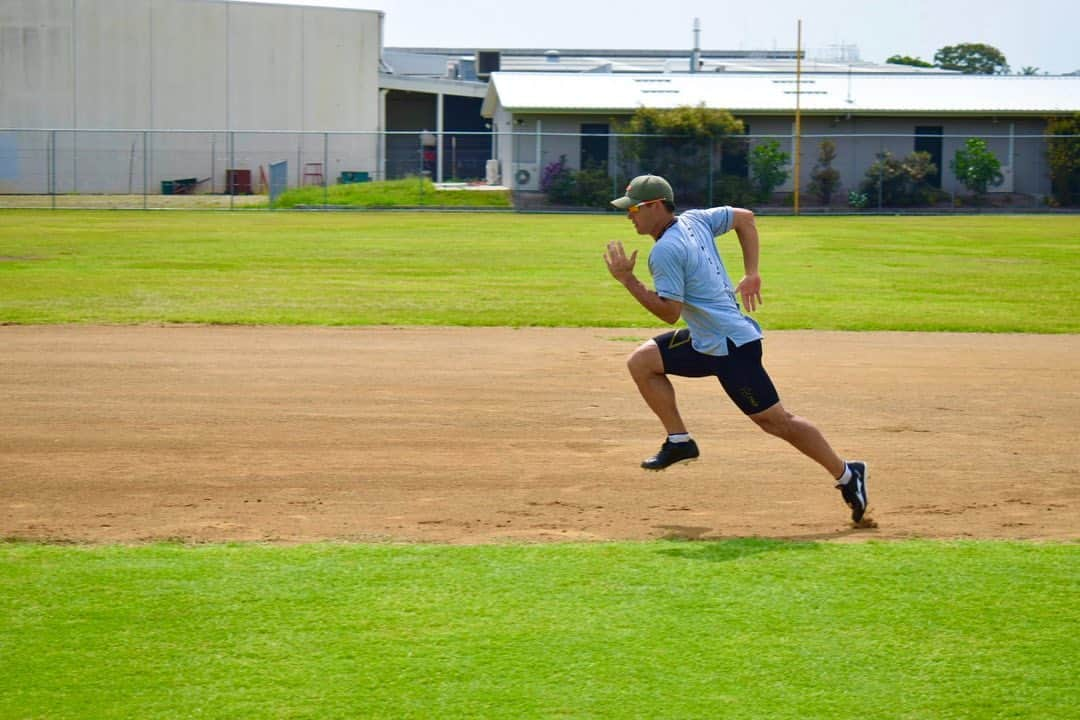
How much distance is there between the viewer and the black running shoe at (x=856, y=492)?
734 centimetres

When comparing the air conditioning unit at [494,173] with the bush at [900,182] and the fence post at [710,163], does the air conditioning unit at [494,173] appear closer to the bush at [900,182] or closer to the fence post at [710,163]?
the fence post at [710,163]

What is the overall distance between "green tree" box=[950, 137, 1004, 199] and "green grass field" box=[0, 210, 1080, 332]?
8.58m

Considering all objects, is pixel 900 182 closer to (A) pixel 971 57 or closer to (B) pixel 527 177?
(B) pixel 527 177

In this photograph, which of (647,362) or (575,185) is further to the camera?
(575,185)

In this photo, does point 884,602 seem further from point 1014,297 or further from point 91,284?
point 91,284

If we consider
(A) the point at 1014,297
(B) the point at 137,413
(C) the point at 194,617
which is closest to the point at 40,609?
(C) the point at 194,617

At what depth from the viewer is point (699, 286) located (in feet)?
24.0

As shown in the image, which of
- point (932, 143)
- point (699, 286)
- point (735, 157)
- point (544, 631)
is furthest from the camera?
point (932, 143)

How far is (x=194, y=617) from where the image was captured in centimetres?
563

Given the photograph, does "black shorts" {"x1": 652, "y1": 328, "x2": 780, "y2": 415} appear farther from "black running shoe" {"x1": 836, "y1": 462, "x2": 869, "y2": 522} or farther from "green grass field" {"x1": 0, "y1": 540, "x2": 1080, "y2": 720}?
"green grass field" {"x1": 0, "y1": 540, "x2": 1080, "y2": 720}

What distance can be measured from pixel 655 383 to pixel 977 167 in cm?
4021

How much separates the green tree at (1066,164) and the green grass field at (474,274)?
29.4 feet

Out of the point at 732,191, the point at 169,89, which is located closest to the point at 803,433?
the point at 732,191

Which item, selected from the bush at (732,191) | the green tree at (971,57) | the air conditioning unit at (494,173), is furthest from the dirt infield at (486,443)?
the green tree at (971,57)
